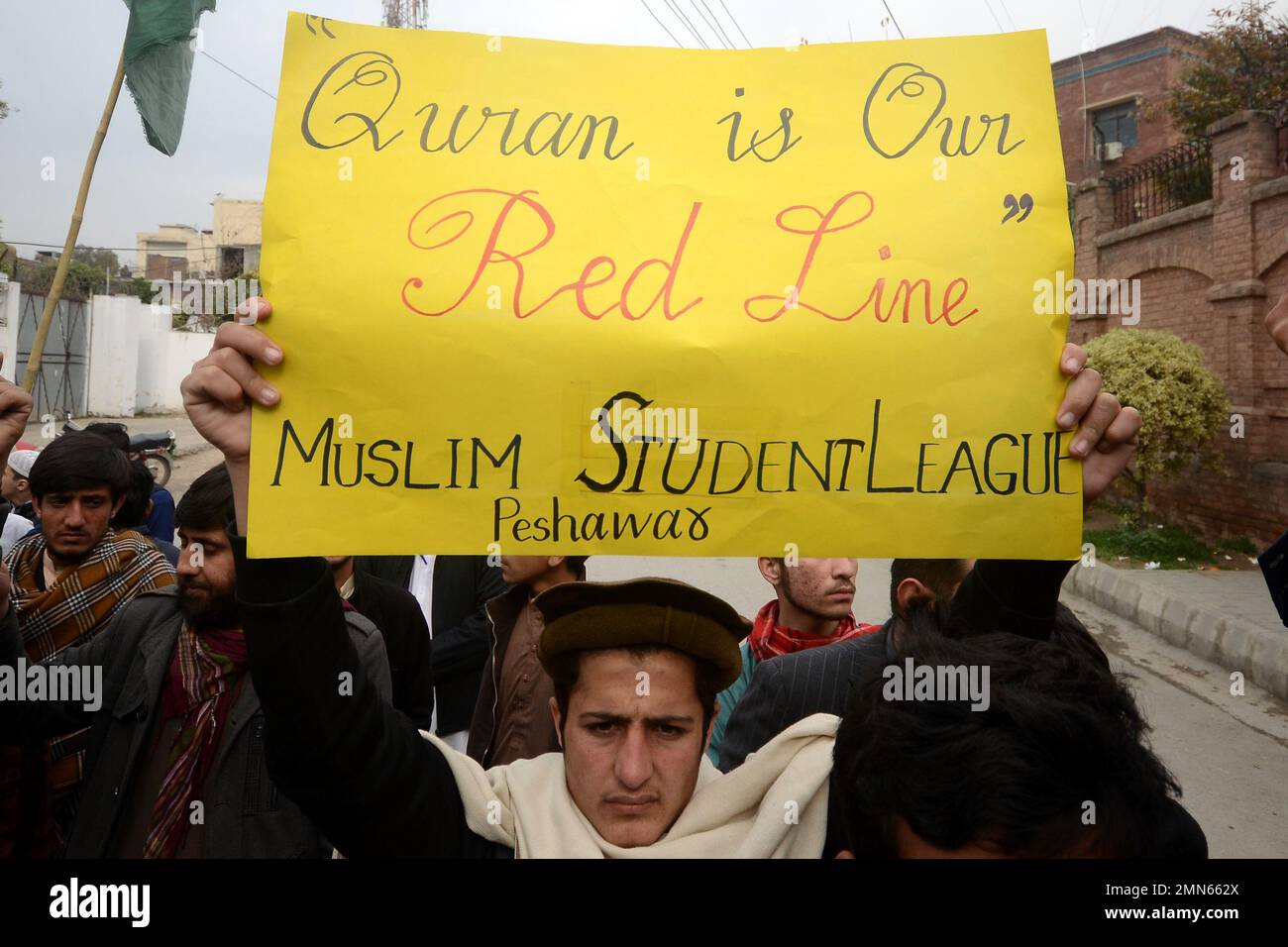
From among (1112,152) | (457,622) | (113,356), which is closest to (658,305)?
(457,622)

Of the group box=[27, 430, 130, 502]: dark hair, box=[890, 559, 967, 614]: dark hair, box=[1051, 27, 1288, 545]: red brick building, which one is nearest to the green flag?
box=[27, 430, 130, 502]: dark hair

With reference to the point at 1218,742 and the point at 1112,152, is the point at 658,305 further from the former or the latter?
the point at 1112,152

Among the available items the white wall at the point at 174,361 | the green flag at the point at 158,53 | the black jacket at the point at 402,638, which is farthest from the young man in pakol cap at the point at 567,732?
the white wall at the point at 174,361

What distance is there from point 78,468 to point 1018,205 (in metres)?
2.54

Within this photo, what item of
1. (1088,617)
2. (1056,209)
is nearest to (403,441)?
(1056,209)

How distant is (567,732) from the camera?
1.54m

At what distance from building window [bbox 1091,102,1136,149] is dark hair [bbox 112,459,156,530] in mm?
24914

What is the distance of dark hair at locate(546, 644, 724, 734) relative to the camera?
154cm

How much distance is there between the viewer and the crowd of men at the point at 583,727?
Result: 3.87 ft

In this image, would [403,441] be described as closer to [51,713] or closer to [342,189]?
[342,189]

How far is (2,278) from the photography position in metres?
13.8

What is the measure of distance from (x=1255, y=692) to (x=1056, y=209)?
572cm

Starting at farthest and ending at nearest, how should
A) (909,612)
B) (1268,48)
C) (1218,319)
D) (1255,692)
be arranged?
(1268,48), (1218,319), (1255,692), (909,612)
